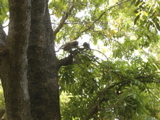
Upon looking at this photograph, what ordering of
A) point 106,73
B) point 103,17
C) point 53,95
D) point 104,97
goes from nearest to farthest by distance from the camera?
point 104,97 < point 53,95 < point 106,73 < point 103,17

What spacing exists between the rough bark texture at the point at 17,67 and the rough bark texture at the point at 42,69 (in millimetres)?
250

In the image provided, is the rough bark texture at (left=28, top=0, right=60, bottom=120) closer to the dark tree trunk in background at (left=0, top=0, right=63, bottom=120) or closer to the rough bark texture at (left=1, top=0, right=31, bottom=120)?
the dark tree trunk in background at (left=0, top=0, right=63, bottom=120)

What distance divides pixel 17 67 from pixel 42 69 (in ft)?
1.46

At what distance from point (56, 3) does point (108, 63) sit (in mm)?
2276

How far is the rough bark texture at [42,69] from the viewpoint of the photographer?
1.61m

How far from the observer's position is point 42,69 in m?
1.73

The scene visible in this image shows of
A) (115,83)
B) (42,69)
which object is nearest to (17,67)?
(42,69)

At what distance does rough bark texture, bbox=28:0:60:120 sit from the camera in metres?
1.61

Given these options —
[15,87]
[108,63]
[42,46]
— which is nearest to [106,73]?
Result: [108,63]

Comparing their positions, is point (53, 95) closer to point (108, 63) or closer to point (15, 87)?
point (15, 87)

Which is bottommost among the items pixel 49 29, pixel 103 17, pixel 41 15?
pixel 49 29

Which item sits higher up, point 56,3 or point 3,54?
point 56,3

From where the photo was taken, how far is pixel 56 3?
3.63m

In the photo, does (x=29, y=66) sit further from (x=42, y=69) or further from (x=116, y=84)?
(x=116, y=84)
